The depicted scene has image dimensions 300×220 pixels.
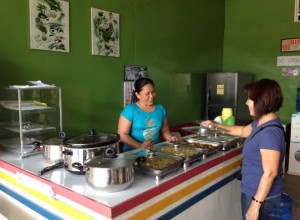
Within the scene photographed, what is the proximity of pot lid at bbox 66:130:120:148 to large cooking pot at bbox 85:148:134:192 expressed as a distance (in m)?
0.19

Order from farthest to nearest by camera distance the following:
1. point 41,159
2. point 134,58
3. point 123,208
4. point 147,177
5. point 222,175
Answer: point 134,58, point 222,175, point 41,159, point 147,177, point 123,208

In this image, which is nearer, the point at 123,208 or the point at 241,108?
the point at 123,208

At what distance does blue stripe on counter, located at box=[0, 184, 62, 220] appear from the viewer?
4.95ft

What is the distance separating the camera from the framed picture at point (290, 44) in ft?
14.4

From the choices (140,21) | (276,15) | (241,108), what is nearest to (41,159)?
(140,21)

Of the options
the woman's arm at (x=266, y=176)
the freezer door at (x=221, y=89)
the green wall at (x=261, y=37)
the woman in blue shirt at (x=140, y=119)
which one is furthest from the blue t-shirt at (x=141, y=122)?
the green wall at (x=261, y=37)

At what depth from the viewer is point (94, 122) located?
115 inches

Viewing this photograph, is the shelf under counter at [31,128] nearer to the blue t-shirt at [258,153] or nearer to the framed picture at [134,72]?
the framed picture at [134,72]

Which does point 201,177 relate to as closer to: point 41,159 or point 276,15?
point 41,159

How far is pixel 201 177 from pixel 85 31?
185 centimetres

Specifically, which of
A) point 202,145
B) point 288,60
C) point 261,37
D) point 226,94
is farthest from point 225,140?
point 261,37

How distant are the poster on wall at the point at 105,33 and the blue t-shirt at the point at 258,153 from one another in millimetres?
1854

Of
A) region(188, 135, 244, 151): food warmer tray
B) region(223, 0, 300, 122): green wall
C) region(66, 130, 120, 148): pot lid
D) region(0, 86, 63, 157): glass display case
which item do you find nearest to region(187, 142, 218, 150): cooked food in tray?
region(188, 135, 244, 151): food warmer tray

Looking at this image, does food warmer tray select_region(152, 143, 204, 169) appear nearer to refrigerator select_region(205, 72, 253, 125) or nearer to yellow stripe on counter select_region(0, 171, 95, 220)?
yellow stripe on counter select_region(0, 171, 95, 220)
